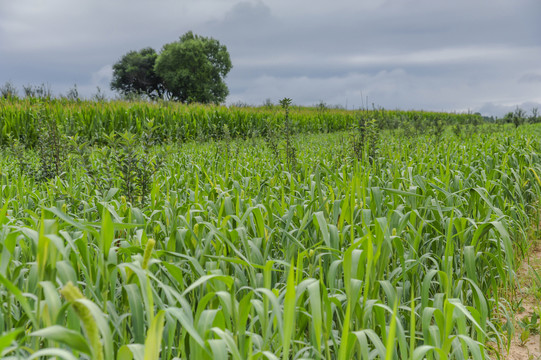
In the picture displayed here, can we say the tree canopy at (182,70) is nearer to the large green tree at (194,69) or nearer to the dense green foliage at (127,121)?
Result: the large green tree at (194,69)

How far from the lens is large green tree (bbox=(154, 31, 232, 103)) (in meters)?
46.0

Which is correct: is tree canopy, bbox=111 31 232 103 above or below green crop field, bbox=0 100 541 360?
above

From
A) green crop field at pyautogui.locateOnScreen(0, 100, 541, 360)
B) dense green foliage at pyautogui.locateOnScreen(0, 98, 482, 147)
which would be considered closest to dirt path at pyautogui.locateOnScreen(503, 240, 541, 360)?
green crop field at pyautogui.locateOnScreen(0, 100, 541, 360)

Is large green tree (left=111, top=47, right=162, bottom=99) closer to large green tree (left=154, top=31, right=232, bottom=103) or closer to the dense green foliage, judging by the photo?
large green tree (left=154, top=31, right=232, bottom=103)

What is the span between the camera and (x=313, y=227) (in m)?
2.78

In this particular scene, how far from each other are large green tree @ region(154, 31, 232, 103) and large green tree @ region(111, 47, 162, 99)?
4960mm

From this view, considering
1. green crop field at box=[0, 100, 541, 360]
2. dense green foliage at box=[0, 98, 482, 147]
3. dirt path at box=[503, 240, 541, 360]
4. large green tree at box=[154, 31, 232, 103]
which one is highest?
large green tree at box=[154, 31, 232, 103]

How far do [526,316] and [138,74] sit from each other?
55.5 m

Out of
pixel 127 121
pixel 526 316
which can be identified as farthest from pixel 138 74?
pixel 526 316

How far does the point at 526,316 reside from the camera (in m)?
3.02

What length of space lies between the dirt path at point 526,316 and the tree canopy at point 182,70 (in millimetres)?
40739

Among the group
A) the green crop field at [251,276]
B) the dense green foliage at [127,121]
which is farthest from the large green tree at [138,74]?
the green crop field at [251,276]

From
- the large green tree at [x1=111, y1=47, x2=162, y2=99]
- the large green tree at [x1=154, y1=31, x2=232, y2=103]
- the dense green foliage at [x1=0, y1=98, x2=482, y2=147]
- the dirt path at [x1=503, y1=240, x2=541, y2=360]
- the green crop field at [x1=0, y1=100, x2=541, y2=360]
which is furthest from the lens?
the large green tree at [x1=111, y1=47, x2=162, y2=99]

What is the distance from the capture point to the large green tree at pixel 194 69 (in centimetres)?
4600
